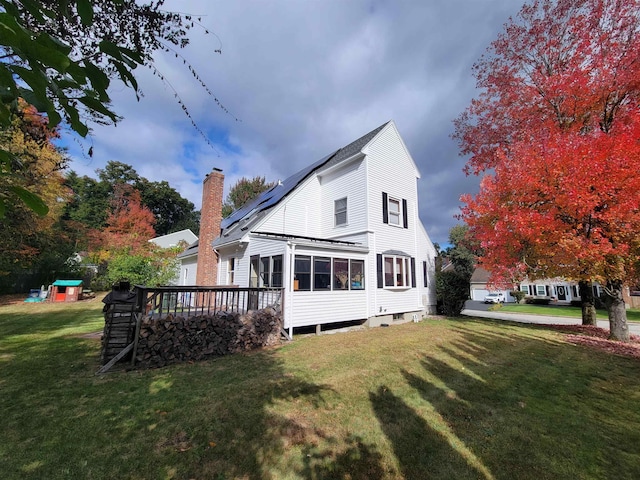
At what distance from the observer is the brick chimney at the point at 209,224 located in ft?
44.6

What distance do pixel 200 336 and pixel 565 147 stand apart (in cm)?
1235

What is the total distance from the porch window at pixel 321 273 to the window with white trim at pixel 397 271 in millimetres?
3390

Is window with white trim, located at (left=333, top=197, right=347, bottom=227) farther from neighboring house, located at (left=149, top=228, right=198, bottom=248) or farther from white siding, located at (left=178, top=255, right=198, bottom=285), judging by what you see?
neighboring house, located at (left=149, top=228, right=198, bottom=248)

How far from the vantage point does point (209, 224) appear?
13812mm

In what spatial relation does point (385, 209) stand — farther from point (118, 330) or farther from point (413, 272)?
point (118, 330)

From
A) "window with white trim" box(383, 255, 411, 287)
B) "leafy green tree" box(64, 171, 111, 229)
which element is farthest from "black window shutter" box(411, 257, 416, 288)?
"leafy green tree" box(64, 171, 111, 229)

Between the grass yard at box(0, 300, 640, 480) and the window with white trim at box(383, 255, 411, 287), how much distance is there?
552 cm

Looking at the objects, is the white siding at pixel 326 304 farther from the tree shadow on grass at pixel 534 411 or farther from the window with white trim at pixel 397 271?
the tree shadow on grass at pixel 534 411

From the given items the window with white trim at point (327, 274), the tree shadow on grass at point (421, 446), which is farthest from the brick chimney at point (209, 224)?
the tree shadow on grass at point (421, 446)

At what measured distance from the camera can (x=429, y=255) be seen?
17156 mm

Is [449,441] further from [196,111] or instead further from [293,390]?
[196,111]

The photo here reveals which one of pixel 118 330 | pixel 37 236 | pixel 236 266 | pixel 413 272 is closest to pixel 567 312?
pixel 413 272

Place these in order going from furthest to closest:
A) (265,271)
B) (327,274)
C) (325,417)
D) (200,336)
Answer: (265,271)
(327,274)
(200,336)
(325,417)

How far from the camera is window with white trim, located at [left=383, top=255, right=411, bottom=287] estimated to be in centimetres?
1300
